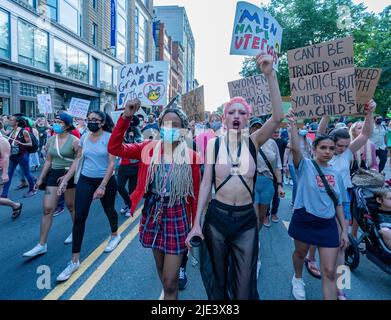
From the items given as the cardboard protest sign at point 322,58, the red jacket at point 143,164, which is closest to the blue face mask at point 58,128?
the red jacket at point 143,164

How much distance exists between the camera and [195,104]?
6.24m

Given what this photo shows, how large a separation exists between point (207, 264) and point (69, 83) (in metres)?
24.5

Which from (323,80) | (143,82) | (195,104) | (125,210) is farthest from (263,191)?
(125,210)

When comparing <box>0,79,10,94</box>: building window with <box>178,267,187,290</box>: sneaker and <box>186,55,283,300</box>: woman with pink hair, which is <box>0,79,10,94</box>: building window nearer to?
<box>178,267,187,290</box>: sneaker

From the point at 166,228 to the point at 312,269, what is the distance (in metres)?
2.19

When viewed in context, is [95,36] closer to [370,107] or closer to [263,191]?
[263,191]

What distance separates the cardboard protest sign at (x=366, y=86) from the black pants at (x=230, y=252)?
7.66ft

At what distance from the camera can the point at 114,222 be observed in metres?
4.44

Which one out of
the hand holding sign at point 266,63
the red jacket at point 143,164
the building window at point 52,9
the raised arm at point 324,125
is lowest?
the red jacket at point 143,164

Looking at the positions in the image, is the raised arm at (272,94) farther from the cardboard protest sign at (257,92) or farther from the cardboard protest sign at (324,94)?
the cardboard protest sign at (257,92)

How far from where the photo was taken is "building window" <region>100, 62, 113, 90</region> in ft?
96.7

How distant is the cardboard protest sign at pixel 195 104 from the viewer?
6.12m
